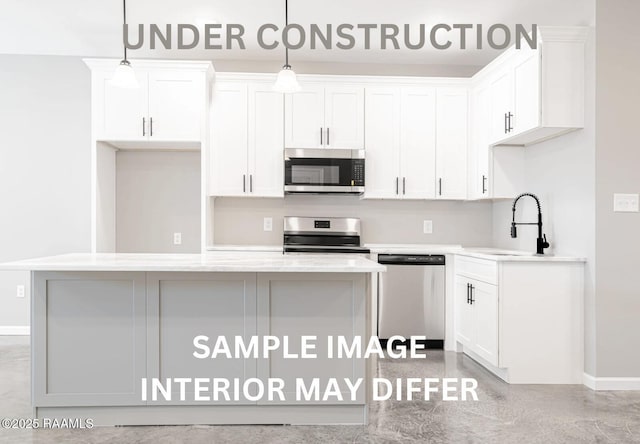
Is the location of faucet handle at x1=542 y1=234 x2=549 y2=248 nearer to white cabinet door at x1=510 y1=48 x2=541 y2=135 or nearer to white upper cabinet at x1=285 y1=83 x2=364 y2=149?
white cabinet door at x1=510 y1=48 x2=541 y2=135

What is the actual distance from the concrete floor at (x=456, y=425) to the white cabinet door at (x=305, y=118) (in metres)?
2.55

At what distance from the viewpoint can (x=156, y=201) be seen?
15.7 feet

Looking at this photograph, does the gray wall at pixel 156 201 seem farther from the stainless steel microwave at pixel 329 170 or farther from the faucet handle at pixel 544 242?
the faucet handle at pixel 544 242

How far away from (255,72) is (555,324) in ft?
11.5

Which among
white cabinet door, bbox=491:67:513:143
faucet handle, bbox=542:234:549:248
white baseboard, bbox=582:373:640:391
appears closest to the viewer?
white baseboard, bbox=582:373:640:391

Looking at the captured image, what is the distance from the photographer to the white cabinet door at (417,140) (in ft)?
15.2

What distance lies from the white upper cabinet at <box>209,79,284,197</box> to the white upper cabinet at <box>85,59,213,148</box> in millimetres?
288

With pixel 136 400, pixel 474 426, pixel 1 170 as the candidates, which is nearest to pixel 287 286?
pixel 136 400

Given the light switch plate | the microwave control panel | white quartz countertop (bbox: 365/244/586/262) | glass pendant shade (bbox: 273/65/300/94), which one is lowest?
white quartz countertop (bbox: 365/244/586/262)

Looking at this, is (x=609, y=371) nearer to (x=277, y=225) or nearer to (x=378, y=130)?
(x=378, y=130)

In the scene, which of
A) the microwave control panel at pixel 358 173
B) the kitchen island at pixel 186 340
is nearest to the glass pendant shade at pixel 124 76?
the kitchen island at pixel 186 340

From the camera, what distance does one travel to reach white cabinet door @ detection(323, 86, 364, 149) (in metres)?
4.57

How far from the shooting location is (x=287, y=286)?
2566mm

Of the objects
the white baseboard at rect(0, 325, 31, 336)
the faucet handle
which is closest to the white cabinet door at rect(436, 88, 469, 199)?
the faucet handle
